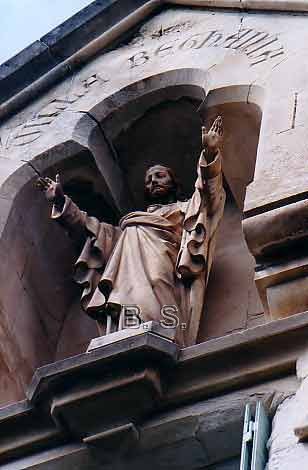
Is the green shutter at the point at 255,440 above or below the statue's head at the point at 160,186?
below

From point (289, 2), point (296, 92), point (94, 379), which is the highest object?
point (289, 2)

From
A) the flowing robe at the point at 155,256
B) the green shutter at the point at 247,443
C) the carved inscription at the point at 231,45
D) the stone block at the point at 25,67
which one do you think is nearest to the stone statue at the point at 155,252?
the flowing robe at the point at 155,256

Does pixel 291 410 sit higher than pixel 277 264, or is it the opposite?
pixel 277 264

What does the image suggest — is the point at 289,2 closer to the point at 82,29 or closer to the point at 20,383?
the point at 82,29

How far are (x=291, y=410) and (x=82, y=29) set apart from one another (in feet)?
15.0

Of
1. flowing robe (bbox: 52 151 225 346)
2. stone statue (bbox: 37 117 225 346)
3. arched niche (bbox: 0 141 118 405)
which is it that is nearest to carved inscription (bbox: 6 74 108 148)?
arched niche (bbox: 0 141 118 405)

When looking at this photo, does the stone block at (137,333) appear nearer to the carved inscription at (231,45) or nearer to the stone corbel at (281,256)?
the stone corbel at (281,256)

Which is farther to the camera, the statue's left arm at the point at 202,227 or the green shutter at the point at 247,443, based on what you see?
the statue's left arm at the point at 202,227

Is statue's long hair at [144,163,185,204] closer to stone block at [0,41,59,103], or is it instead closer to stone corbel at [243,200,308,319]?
stone block at [0,41,59,103]

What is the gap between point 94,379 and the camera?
20.4 feet

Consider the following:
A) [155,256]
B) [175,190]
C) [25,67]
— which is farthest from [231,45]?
[155,256]

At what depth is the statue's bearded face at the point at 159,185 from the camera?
323 inches

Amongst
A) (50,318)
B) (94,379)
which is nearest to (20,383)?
(50,318)

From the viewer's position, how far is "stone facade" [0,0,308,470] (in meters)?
6.03
